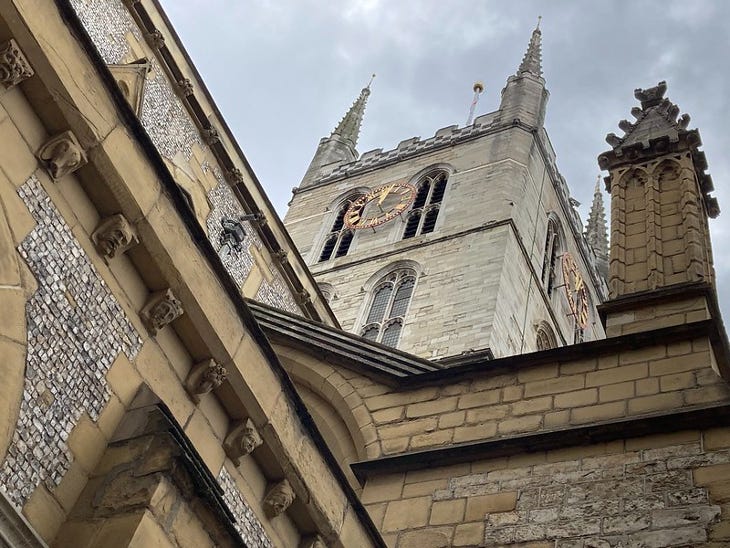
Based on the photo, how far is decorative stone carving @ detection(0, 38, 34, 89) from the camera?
16.0ft

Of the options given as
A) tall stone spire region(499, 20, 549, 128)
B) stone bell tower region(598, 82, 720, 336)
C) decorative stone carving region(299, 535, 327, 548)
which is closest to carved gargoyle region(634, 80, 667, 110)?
stone bell tower region(598, 82, 720, 336)

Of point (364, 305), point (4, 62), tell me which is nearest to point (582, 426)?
point (4, 62)

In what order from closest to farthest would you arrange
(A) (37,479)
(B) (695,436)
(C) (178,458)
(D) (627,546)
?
1. (A) (37,479)
2. (C) (178,458)
3. (D) (627,546)
4. (B) (695,436)

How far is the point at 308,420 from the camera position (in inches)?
237

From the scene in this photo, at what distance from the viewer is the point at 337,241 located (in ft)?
111

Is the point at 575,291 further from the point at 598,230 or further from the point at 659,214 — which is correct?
the point at 659,214

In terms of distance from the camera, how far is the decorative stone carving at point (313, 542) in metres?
5.72

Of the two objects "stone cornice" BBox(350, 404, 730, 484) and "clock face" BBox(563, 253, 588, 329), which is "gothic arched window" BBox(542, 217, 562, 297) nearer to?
"clock face" BBox(563, 253, 588, 329)

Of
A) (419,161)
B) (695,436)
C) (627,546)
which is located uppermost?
(419,161)

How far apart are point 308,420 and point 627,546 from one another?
8.87 ft

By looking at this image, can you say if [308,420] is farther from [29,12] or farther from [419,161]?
[419,161]

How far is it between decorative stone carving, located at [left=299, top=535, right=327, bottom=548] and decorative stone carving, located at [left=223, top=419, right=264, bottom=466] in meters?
0.66

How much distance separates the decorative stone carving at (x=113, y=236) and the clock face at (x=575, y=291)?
3003 cm

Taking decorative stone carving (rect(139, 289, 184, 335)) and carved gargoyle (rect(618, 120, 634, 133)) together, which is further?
carved gargoyle (rect(618, 120, 634, 133))
